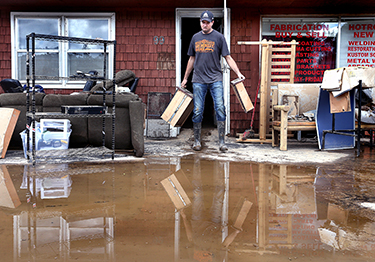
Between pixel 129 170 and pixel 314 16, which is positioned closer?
pixel 129 170

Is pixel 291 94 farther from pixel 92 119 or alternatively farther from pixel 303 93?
pixel 92 119

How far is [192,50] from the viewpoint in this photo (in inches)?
218

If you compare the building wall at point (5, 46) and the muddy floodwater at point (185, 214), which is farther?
the building wall at point (5, 46)

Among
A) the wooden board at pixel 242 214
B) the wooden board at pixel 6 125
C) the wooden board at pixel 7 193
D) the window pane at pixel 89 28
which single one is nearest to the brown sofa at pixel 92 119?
the wooden board at pixel 6 125

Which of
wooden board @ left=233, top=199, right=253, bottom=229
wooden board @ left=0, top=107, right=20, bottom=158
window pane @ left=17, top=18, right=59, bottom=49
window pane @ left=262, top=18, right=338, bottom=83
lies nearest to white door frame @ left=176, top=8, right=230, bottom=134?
window pane @ left=262, top=18, right=338, bottom=83

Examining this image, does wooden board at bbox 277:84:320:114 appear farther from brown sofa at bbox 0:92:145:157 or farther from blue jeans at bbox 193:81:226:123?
brown sofa at bbox 0:92:145:157

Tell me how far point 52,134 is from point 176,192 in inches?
105

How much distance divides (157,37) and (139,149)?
157 inches

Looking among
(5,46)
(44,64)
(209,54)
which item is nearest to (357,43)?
(209,54)

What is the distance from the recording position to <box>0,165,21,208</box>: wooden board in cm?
262

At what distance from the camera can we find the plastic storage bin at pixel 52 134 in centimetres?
476

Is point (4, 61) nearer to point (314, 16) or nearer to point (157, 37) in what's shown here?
point (157, 37)

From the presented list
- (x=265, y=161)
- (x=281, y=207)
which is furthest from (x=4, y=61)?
(x=281, y=207)

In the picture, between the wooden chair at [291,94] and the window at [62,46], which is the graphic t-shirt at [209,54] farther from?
the window at [62,46]
